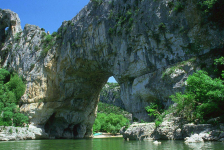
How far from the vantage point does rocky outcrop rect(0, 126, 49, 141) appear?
24.7 metres

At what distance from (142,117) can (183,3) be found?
1167 cm

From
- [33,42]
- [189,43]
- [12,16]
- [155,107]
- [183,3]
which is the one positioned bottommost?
[155,107]

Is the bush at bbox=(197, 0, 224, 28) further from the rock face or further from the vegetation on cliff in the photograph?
the vegetation on cliff

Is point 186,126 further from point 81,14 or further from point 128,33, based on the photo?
point 81,14

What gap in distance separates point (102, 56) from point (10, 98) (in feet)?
56.4

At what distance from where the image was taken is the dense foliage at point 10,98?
28.3m

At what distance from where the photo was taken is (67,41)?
30562mm

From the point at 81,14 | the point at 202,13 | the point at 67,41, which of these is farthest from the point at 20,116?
the point at 202,13

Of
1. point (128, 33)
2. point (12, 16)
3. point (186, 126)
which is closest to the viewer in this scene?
point (186, 126)

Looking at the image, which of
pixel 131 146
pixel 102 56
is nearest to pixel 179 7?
pixel 102 56

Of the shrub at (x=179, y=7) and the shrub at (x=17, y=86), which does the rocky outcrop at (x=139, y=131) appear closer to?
the shrub at (x=179, y=7)

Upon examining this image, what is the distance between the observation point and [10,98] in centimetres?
3334

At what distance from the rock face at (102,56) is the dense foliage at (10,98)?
1.51 metres

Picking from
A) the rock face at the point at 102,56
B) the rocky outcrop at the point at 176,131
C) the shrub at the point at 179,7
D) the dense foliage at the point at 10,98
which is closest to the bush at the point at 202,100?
the rocky outcrop at the point at 176,131
